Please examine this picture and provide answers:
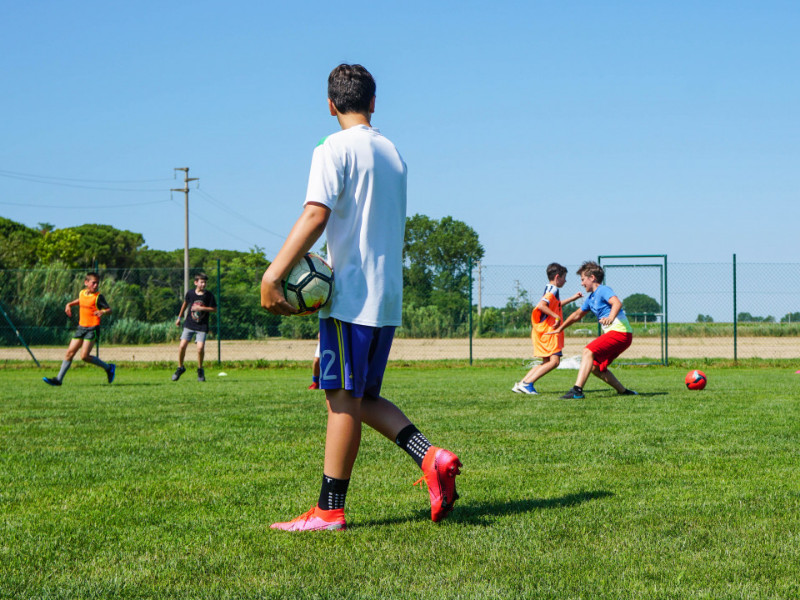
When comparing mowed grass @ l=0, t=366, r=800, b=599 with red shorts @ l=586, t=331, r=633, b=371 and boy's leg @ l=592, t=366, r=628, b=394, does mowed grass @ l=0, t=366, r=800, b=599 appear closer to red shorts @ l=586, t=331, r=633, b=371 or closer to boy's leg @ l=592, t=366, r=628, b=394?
red shorts @ l=586, t=331, r=633, b=371

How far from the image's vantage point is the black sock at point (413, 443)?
363 centimetres

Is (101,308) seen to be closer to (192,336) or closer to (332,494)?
(192,336)

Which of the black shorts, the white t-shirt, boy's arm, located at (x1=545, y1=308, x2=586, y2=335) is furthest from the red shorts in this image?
the black shorts

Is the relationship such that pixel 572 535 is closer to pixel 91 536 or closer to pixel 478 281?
pixel 91 536

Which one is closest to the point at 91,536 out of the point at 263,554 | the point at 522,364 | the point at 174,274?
the point at 263,554

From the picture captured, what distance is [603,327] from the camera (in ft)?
32.0

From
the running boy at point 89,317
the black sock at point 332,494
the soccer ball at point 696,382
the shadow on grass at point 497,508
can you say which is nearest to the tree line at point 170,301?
the running boy at point 89,317

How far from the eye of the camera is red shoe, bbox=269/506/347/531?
340 cm

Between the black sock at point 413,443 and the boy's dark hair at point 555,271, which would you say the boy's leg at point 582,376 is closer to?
the boy's dark hair at point 555,271

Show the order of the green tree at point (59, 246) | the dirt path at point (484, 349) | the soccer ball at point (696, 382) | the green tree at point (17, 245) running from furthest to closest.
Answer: the green tree at point (59, 246)
the green tree at point (17, 245)
the dirt path at point (484, 349)
the soccer ball at point (696, 382)

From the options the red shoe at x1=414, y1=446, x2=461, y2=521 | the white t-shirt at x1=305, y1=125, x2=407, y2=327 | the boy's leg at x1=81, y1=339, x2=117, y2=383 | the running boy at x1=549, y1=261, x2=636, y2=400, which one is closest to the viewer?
the white t-shirt at x1=305, y1=125, x2=407, y2=327

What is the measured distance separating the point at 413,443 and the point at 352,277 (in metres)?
0.85

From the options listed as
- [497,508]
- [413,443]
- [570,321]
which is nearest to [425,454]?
[413,443]

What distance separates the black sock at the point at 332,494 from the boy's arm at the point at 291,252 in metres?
0.77
